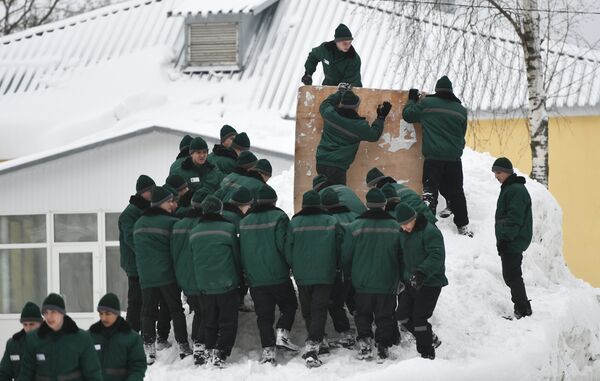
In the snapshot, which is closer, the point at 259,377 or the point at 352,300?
the point at 259,377

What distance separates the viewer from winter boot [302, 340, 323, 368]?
45.1 ft

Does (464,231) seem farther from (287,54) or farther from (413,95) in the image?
(287,54)

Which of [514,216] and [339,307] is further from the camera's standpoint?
[514,216]

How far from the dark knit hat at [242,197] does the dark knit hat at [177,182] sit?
94 cm

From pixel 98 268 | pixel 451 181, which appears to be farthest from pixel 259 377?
pixel 98 268

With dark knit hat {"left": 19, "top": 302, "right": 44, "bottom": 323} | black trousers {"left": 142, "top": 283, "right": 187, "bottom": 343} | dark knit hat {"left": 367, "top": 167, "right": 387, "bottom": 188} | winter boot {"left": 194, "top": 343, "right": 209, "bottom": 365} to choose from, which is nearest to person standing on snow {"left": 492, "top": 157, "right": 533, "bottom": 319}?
dark knit hat {"left": 367, "top": 167, "right": 387, "bottom": 188}

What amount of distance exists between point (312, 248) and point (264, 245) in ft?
1.67

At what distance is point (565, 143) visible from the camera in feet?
86.7

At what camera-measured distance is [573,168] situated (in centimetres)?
2645

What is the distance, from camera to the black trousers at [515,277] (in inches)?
598

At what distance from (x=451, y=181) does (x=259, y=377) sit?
4106 millimetres

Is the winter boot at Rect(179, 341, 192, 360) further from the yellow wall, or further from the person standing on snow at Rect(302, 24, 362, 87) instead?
the yellow wall

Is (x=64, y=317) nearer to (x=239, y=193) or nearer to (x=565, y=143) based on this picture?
(x=239, y=193)

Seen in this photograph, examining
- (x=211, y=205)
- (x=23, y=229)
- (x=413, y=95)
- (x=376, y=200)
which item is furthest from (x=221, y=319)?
(x=23, y=229)
